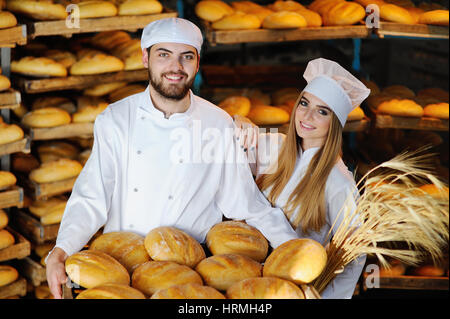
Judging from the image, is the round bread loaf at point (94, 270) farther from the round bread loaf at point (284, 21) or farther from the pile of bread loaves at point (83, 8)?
the round bread loaf at point (284, 21)

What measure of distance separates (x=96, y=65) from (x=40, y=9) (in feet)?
1.43

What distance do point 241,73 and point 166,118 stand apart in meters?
1.92

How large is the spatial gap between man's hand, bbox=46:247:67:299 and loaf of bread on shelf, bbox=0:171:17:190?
1.40 metres

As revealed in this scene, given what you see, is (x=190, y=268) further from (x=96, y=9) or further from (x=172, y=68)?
(x=96, y=9)

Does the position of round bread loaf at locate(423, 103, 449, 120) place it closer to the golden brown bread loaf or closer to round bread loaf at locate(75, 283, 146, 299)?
the golden brown bread loaf

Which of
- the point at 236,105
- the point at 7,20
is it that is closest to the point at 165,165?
the point at 236,105

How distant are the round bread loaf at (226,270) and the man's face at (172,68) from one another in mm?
771

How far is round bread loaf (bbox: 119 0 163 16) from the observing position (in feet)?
10.2

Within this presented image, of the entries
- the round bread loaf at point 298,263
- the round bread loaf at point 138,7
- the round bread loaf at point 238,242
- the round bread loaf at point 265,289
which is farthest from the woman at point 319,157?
the round bread loaf at point 138,7

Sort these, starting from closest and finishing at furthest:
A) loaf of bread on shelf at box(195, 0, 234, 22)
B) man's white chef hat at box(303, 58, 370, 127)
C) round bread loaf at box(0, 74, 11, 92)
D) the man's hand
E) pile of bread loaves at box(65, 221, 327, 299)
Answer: pile of bread loaves at box(65, 221, 327, 299) < the man's hand < man's white chef hat at box(303, 58, 370, 127) < round bread loaf at box(0, 74, 11, 92) < loaf of bread on shelf at box(195, 0, 234, 22)

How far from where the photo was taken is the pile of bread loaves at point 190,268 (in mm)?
1431

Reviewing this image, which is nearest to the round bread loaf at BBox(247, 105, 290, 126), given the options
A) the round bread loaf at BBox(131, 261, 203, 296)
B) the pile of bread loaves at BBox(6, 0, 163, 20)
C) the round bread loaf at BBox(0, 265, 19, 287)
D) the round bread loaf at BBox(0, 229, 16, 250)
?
the pile of bread loaves at BBox(6, 0, 163, 20)
